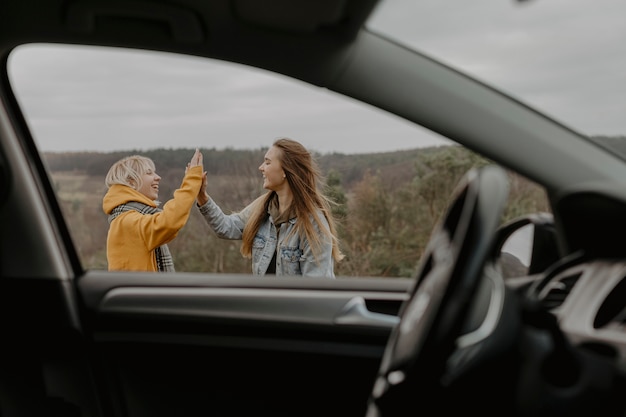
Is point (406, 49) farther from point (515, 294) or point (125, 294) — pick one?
point (125, 294)

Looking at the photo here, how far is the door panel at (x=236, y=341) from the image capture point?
79.9 inches

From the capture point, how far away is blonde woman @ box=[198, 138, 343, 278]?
2936mm

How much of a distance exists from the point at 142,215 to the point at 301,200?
64 centimetres

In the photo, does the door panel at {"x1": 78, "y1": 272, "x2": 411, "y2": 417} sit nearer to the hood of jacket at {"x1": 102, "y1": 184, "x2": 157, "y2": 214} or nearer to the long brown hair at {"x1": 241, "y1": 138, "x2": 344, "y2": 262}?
the long brown hair at {"x1": 241, "y1": 138, "x2": 344, "y2": 262}

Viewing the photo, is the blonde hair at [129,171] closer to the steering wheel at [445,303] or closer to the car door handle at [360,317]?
the car door handle at [360,317]

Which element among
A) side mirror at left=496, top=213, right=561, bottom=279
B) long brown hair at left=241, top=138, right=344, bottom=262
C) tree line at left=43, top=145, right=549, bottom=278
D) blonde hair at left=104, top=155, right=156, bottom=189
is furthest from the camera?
blonde hair at left=104, top=155, right=156, bottom=189

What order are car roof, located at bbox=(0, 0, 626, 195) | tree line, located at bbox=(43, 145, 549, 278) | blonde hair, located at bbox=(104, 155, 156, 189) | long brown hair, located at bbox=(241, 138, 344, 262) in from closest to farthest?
car roof, located at bbox=(0, 0, 626, 195), long brown hair, located at bbox=(241, 138, 344, 262), tree line, located at bbox=(43, 145, 549, 278), blonde hair, located at bbox=(104, 155, 156, 189)

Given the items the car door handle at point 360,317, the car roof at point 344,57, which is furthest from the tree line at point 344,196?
the car roof at point 344,57

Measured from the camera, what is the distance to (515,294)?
1.13 metres

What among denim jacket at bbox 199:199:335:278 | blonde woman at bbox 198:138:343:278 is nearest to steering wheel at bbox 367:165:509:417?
denim jacket at bbox 199:199:335:278

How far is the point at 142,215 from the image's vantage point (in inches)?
Answer: 125

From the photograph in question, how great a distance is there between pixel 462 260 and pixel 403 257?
222 cm

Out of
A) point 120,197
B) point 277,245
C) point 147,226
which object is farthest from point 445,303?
point 120,197

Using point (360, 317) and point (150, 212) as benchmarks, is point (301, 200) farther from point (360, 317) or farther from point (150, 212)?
point (360, 317)
